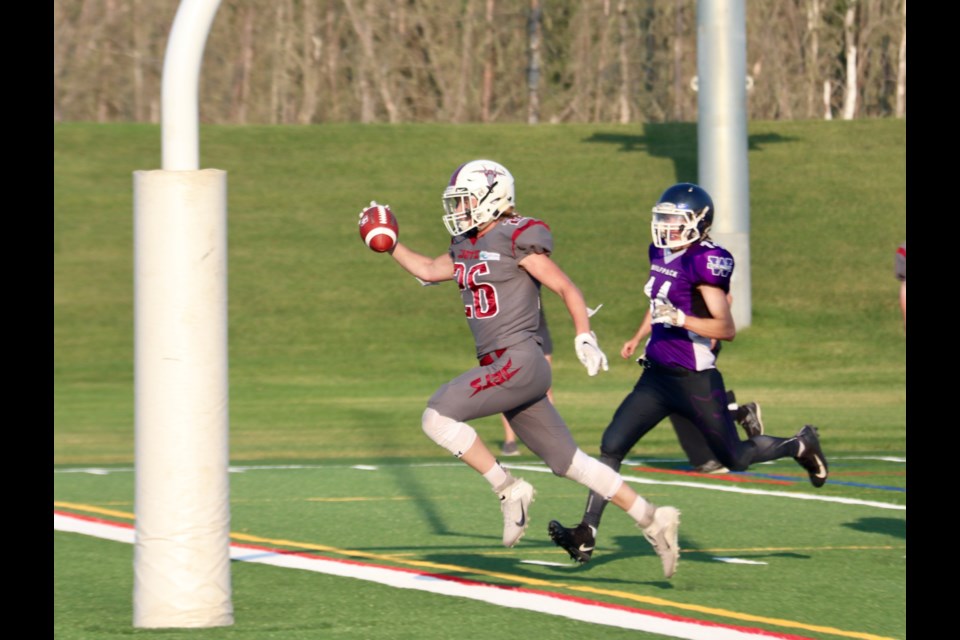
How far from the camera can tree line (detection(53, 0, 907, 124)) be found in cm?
3753

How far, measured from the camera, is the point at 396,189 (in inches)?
1213

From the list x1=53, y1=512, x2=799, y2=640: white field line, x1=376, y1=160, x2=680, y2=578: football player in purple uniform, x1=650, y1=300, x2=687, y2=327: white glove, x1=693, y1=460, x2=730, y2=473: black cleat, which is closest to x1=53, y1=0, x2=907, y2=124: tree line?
x1=693, y1=460, x2=730, y2=473: black cleat

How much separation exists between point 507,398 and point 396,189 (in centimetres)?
2261

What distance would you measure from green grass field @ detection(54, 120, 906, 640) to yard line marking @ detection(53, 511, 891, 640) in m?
0.17

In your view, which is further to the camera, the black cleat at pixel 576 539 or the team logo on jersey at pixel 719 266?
the team logo on jersey at pixel 719 266

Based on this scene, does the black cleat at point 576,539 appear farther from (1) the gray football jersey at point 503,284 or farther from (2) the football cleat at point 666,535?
(1) the gray football jersey at point 503,284

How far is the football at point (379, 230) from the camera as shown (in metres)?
8.99

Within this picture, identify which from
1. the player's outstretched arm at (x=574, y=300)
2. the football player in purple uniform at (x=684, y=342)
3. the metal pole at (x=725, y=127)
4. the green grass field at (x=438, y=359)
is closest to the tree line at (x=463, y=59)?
the green grass field at (x=438, y=359)

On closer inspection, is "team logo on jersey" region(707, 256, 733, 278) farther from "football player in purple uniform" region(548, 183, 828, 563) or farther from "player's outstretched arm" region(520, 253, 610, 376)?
"player's outstretched arm" region(520, 253, 610, 376)

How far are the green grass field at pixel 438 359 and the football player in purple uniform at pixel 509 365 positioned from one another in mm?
574

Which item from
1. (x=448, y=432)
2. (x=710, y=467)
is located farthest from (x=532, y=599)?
(x=710, y=467)

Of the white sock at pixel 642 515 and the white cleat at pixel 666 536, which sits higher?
the white sock at pixel 642 515

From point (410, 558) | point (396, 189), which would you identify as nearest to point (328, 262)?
point (396, 189)
